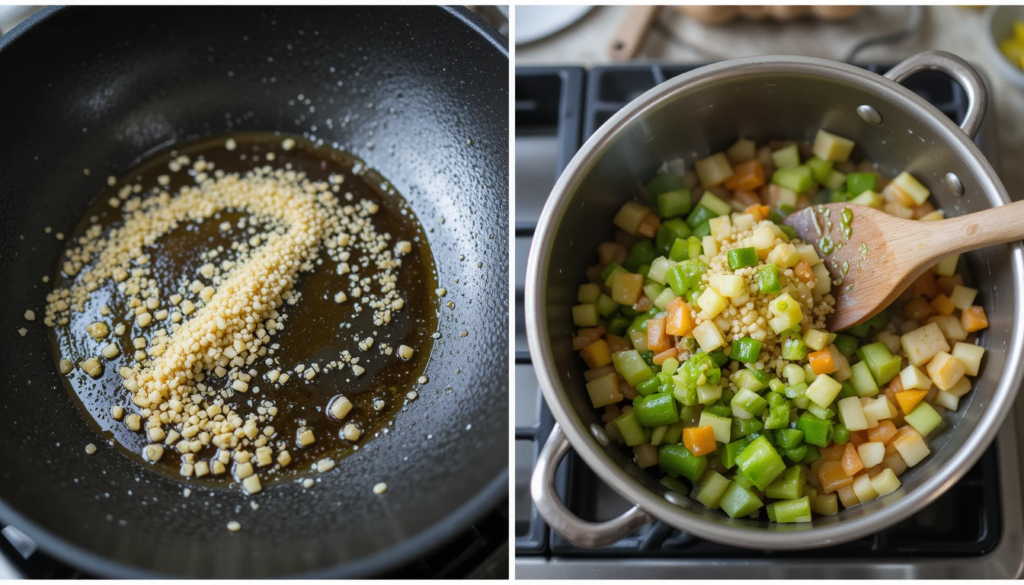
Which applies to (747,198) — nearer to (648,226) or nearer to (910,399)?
(648,226)

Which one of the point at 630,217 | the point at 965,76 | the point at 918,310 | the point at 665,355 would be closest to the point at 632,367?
the point at 665,355

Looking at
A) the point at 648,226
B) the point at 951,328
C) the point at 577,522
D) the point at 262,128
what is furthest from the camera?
the point at 262,128

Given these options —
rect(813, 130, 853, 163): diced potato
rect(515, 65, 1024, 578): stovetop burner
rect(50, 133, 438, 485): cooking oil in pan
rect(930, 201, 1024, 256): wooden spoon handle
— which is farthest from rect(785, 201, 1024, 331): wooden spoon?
rect(50, 133, 438, 485): cooking oil in pan

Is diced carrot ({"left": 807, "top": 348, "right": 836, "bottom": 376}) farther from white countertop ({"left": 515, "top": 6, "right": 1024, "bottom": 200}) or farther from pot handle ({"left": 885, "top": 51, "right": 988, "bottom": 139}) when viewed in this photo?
white countertop ({"left": 515, "top": 6, "right": 1024, "bottom": 200})

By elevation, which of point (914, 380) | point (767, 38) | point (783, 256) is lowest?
point (914, 380)

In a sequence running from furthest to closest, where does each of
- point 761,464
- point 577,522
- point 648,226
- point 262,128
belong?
point 262,128, point 648,226, point 761,464, point 577,522

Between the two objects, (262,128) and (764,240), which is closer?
(764,240)

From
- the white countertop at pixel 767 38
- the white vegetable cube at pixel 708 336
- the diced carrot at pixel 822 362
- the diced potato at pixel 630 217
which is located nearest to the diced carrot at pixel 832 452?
the diced carrot at pixel 822 362
